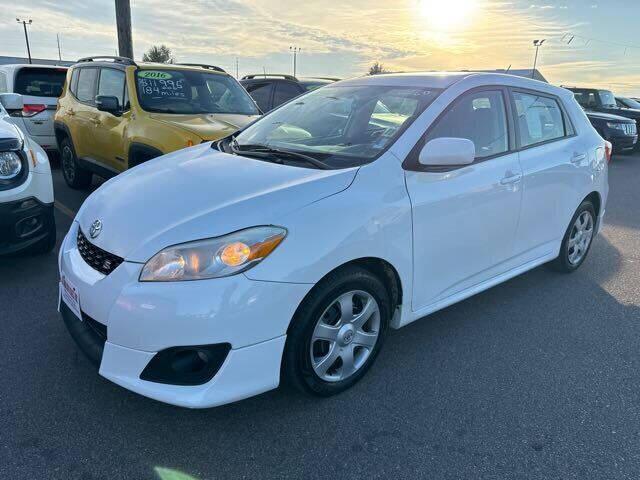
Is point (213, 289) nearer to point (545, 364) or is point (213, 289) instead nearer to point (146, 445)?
point (146, 445)

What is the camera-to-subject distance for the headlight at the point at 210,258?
2.15m

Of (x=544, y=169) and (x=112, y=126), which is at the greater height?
(x=544, y=169)

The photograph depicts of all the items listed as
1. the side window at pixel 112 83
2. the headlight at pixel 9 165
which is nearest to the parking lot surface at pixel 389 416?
the headlight at pixel 9 165

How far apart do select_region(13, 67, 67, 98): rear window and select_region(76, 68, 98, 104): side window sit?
1818 millimetres

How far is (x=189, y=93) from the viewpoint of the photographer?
20.0 feet

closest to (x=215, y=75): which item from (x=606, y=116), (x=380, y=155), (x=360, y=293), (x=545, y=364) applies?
(x=380, y=155)

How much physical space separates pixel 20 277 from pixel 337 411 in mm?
2962

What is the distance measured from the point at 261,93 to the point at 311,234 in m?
8.39

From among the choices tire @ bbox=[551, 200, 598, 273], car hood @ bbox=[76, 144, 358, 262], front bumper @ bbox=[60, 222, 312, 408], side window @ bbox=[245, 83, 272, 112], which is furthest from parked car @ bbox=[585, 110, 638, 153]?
front bumper @ bbox=[60, 222, 312, 408]

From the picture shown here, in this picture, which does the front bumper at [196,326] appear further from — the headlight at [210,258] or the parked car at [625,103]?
the parked car at [625,103]

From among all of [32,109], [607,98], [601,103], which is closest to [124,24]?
[32,109]

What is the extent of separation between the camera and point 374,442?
2.36 meters

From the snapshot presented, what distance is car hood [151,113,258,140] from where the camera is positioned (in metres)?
5.09

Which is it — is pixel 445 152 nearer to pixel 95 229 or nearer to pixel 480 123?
pixel 480 123
